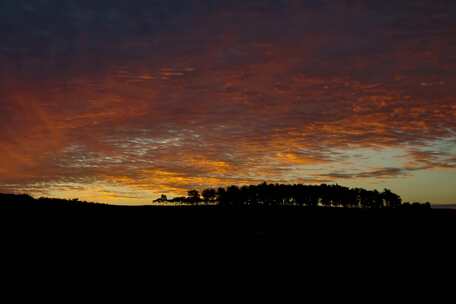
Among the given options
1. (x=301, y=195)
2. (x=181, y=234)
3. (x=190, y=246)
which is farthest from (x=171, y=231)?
(x=301, y=195)

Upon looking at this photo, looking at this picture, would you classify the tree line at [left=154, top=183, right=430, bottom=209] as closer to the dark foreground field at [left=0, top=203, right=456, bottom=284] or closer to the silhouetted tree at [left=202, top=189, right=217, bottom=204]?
the silhouetted tree at [left=202, top=189, right=217, bottom=204]

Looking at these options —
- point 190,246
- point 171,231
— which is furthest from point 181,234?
point 190,246

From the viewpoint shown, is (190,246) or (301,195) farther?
(301,195)

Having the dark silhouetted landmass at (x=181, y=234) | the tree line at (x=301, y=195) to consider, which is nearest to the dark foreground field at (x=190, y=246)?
the dark silhouetted landmass at (x=181, y=234)

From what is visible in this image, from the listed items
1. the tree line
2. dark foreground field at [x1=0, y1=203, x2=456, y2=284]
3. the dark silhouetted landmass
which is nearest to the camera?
dark foreground field at [x1=0, y1=203, x2=456, y2=284]

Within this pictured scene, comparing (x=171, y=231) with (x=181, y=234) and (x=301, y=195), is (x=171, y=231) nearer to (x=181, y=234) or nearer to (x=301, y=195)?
(x=181, y=234)

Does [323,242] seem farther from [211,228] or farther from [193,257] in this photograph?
[193,257]

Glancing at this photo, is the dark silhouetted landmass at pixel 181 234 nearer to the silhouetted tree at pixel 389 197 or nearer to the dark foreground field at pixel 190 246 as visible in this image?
the dark foreground field at pixel 190 246

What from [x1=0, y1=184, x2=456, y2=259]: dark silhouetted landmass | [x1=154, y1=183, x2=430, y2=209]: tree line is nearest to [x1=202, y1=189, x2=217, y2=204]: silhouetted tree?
[x1=154, y1=183, x2=430, y2=209]: tree line

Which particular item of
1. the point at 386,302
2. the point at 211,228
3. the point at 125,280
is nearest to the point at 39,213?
the point at 211,228

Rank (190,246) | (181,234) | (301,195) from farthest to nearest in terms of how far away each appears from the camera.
Result: (301,195) < (181,234) < (190,246)

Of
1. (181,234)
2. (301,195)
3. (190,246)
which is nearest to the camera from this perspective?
(190,246)

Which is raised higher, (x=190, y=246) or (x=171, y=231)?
(x=171, y=231)

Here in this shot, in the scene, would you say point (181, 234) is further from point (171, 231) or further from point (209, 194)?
point (209, 194)
